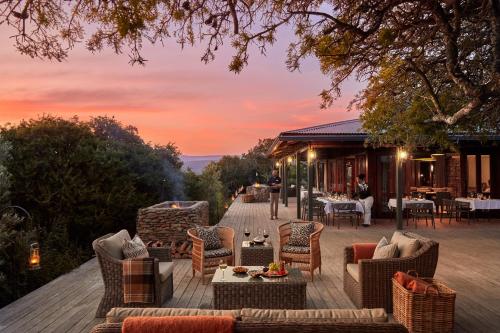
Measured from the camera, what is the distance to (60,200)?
1126 centimetres

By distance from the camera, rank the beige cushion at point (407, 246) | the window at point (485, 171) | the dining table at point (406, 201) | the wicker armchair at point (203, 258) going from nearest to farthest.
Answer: the beige cushion at point (407, 246) < the wicker armchair at point (203, 258) < the dining table at point (406, 201) < the window at point (485, 171)

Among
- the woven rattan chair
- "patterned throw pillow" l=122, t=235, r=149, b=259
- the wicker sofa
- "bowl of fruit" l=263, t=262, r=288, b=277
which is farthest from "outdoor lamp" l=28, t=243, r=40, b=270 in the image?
the woven rattan chair

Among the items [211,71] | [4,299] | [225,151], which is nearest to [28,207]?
[4,299]

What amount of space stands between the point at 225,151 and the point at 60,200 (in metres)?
27.1

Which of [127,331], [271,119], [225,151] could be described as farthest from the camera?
[225,151]

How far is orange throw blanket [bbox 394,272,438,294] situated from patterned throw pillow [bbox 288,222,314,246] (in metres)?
2.53

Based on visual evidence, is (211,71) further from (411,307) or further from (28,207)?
(411,307)

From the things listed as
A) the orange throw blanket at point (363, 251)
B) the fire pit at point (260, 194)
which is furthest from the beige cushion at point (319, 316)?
the fire pit at point (260, 194)

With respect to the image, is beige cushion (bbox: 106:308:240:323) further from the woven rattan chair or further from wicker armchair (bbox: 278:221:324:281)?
the woven rattan chair

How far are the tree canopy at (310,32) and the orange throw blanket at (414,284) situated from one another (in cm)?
209

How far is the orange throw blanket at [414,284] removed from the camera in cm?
462

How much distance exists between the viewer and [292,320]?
269cm

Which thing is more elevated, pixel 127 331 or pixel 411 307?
pixel 127 331

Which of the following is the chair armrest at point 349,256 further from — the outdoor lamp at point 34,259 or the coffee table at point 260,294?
the outdoor lamp at point 34,259
